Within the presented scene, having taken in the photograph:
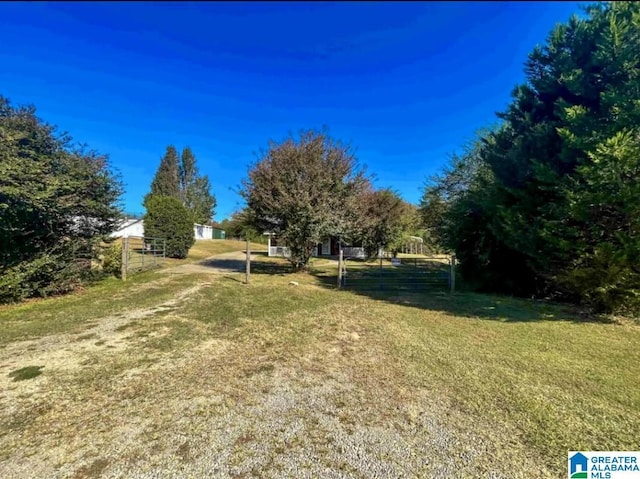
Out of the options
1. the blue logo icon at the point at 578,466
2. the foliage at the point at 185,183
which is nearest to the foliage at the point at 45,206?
the blue logo icon at the point at 578,466

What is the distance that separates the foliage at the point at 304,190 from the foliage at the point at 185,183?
1210 inches

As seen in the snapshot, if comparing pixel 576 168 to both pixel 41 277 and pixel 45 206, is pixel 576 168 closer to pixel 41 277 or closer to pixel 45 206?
pixel 45 206

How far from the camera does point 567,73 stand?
23.0 feet

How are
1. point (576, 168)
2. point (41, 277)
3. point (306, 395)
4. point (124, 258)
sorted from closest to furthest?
1. point (306, 395)
2. point (576, 168)
3. point (41, 277)
4. point (124, 258)

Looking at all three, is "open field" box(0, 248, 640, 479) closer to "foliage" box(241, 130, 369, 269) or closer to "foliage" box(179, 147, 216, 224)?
"foliage" box(241, 130, 369, 269)

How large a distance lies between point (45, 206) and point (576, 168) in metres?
10.9

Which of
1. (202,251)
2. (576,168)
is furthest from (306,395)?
(202,251)

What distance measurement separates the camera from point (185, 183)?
42.8 metres

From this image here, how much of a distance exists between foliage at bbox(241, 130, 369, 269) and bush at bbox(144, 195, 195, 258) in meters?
7.39

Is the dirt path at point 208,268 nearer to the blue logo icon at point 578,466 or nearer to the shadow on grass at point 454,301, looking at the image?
the shadow on grass at point 454,301

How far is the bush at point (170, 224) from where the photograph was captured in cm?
1719

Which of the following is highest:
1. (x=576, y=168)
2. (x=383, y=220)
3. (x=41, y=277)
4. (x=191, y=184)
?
(x=191, y=184)

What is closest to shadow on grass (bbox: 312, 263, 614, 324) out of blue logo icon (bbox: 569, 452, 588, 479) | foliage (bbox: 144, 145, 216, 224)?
blue logo icon (bbox: 569, 452, 588, 479)

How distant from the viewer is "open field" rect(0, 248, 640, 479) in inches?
86.2
